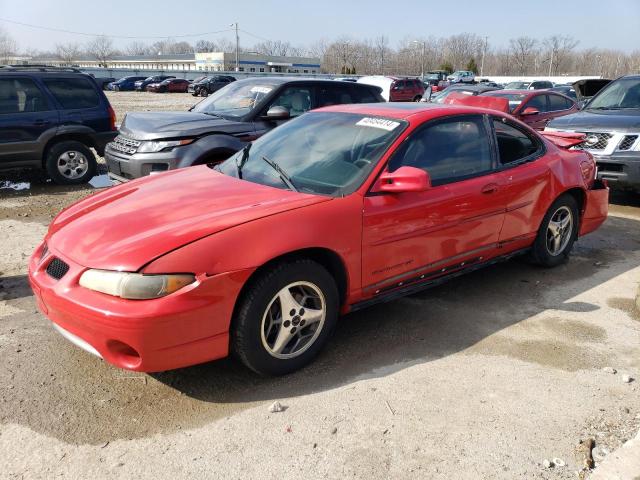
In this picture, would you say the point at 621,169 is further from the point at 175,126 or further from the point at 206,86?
the point at 206,86

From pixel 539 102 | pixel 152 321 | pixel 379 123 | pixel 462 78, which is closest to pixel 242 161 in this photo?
pixel 379 123

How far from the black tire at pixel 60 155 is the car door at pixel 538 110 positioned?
8252 millimetres

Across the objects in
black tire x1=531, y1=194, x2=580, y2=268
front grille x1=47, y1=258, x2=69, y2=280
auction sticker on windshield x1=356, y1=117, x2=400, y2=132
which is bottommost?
black tire x1=531, y1=194, x2=580, y2=268

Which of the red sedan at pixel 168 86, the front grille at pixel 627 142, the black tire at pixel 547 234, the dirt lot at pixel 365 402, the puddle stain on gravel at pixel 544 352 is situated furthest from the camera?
the red sedan at pixel 168 86

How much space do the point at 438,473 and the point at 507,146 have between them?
2.97 m

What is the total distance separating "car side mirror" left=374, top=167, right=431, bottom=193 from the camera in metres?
3.42

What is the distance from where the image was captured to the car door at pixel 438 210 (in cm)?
358

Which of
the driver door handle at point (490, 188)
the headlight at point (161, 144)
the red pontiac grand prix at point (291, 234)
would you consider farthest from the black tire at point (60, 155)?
the driver door handle at point (490, 188)

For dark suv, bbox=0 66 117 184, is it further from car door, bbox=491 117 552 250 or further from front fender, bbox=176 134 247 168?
car door, bbox=491 117 552 250

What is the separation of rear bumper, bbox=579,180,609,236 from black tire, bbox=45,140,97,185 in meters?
7.38

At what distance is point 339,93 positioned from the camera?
25.2 feet

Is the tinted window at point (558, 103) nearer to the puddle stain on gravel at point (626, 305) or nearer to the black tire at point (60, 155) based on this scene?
the puddle stain on gravel at point (626, 305)

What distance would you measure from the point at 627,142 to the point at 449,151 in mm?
4810

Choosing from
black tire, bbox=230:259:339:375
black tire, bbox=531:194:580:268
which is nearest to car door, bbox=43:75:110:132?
black tire, bbox=230:259:339:375
